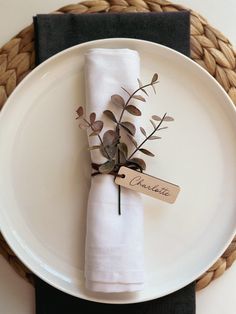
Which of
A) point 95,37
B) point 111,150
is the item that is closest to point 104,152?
point 111,150

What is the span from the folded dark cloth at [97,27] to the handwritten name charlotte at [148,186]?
219mm

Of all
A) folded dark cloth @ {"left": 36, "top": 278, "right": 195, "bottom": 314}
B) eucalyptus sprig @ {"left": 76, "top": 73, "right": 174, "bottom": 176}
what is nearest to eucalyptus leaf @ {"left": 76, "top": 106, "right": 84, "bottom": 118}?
eucalyptus sprig @ {"left": 76, "top": 73, "right": 174, "bottom": 176}

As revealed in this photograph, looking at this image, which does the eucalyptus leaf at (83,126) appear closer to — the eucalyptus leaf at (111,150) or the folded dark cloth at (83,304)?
the eucalyptus leaf at (111,150)

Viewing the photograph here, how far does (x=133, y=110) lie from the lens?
0.71 metres

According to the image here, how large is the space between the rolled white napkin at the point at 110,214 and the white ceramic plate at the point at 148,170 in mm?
35

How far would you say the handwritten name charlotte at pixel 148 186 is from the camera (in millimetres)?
709

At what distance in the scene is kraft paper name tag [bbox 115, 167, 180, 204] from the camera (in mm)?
708

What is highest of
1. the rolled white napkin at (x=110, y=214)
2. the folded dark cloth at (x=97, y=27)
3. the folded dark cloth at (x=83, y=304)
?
the folded dark cloth at (x=97, y=27)

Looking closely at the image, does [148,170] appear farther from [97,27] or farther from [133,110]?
[97,27]

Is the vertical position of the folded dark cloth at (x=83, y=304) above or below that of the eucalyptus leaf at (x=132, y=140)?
below

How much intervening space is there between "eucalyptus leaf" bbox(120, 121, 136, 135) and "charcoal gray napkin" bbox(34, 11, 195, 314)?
0.48 ft

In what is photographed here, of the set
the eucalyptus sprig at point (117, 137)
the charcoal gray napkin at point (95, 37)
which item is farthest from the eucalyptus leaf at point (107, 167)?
the charcoal gray napkin at point (95, 37)

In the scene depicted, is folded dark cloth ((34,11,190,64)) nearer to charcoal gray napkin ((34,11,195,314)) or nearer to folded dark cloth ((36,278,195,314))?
charcoal gray napkin ((34,11,195,314))

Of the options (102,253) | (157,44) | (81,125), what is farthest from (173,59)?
(102,253)
